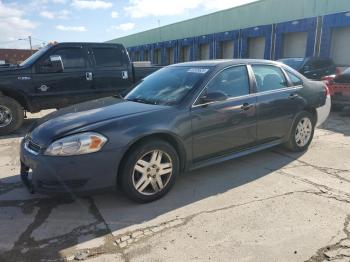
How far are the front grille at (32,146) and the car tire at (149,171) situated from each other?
89cm

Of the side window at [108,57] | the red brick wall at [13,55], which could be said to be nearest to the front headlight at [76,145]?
the side window at [108,57]

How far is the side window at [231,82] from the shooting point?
14.4ft

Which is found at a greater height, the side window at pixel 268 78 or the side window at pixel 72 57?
the side window at pixel 72 57

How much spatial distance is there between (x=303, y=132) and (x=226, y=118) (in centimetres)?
190

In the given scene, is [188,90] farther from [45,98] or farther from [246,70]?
[45,98]

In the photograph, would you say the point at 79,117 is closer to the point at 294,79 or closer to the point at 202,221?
the point at 202,221

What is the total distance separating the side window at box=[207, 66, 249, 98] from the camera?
440 centimetres

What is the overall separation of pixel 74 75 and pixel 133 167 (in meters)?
4.99

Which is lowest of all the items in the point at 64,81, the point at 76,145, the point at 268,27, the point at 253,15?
the point at 76,145

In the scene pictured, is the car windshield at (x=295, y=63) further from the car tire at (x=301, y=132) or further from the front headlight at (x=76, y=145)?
the front headlight at (x=76, y=145)

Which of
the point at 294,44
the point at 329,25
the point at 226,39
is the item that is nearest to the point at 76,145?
the point at 329,25

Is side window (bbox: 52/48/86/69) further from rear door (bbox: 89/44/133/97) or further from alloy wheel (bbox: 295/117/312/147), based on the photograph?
alloy wheel (bbox: 295/117/312/147)

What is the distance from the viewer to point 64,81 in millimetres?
7863

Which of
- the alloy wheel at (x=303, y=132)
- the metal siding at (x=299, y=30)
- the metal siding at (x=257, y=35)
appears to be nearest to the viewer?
the alloy wheel at (x=303, y=132)
